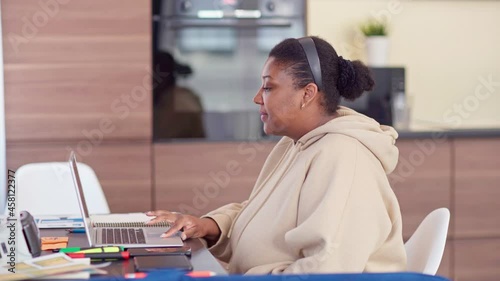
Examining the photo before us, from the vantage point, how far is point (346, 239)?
6.68 ft

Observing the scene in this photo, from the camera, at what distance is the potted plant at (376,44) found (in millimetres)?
4516

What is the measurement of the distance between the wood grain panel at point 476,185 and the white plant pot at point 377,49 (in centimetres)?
61

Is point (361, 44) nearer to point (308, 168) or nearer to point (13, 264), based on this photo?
point (308, 168)

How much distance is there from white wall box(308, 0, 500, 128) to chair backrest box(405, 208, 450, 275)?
7.62 ft

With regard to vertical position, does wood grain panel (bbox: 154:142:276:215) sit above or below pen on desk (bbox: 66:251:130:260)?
below

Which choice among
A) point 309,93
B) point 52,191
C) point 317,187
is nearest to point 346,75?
point 309,93

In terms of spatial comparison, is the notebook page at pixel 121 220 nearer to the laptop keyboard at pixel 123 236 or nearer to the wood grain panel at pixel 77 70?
the laptop keyboard at pixel 123 236

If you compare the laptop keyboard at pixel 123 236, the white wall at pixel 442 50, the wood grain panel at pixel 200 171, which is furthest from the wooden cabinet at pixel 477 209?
the laptop keyboard at pixel 123 236

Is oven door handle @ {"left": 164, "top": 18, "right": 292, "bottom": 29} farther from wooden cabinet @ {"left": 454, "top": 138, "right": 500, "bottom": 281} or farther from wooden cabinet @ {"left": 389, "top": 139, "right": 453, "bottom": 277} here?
wooden cabinet @ {"left": 454, "top": 138, "right": 500, "bottom": 281}

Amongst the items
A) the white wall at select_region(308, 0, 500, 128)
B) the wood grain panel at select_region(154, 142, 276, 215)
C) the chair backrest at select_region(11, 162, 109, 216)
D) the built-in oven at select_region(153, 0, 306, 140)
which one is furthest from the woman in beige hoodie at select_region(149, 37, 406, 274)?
the white wall at select_region(308, 0, 500, 128)

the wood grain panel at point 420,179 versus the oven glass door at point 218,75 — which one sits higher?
the oven glass door at point 218,75

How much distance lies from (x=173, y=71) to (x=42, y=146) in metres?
0.74

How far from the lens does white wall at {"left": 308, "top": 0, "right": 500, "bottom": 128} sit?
4.74 m

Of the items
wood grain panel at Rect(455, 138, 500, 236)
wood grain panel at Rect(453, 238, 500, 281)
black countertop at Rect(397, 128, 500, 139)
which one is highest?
black countertop at Rect(397, 128, 500, 139)
